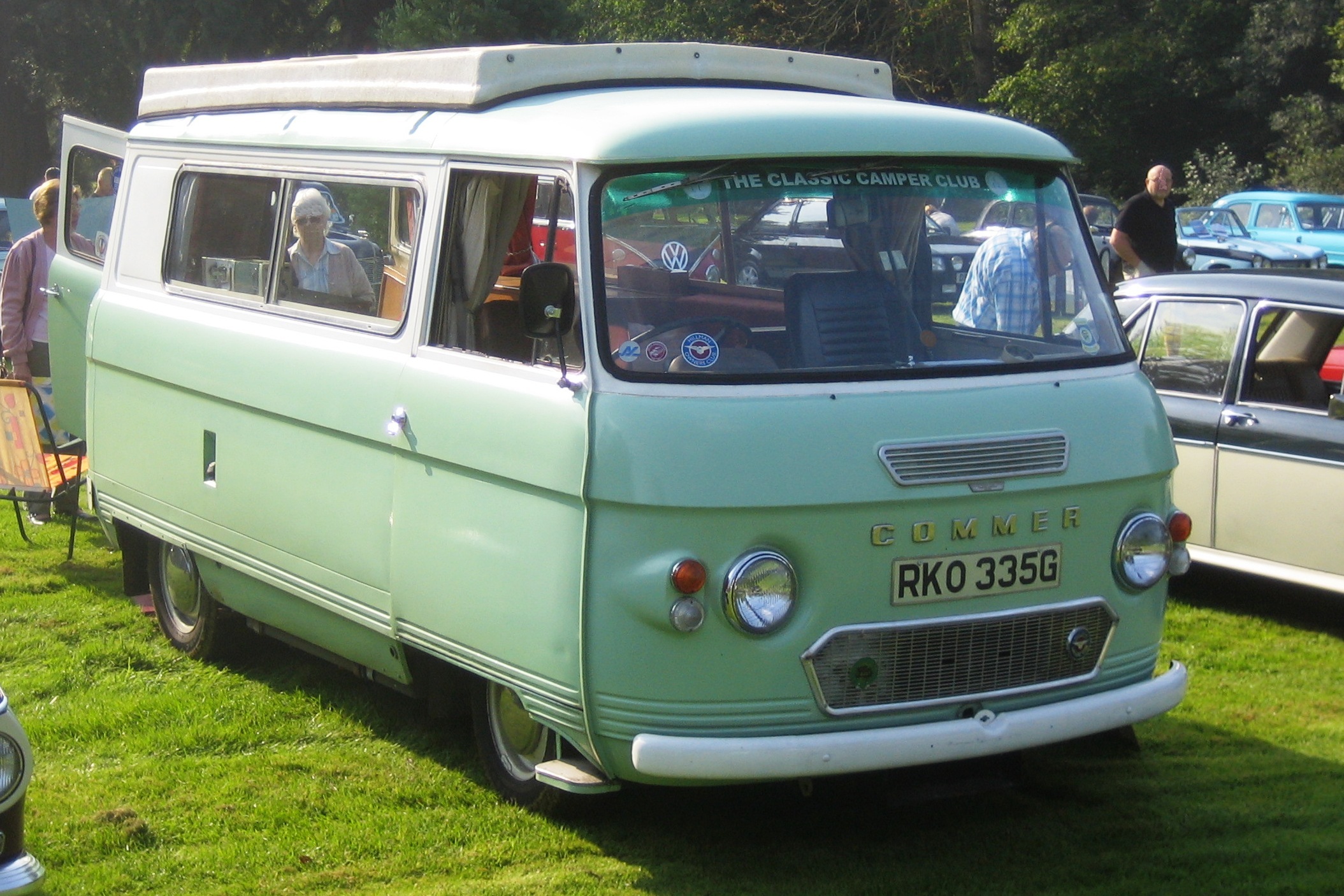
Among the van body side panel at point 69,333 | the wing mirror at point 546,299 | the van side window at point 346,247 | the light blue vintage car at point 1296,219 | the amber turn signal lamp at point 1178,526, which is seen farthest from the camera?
the light blue vintage car at point 1296,219

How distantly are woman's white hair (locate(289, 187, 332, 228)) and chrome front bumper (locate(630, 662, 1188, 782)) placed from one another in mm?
2642

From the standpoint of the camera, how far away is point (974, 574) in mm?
4531

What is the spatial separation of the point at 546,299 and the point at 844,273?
39.4 inches

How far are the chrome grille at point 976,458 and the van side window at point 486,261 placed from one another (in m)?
1.31

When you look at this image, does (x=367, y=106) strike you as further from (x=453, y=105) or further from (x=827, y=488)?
(x=827, y=488)

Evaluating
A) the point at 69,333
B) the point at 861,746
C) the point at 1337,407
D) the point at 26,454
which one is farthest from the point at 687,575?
the point at 69,333

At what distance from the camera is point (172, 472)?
6.59 m

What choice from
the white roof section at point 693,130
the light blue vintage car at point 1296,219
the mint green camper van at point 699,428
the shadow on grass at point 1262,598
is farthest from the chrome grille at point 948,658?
the light blue vintage car at point 1296,219

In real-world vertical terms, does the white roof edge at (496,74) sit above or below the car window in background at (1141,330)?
above

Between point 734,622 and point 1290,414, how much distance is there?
4231 millimetres

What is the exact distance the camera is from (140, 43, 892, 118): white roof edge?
5293 millimetres

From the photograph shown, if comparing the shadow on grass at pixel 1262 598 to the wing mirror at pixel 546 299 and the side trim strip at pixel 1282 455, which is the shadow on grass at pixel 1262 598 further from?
the wing mirror at pixel 546 299

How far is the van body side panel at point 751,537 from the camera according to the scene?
14.0 ft

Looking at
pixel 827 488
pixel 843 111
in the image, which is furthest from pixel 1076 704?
pixel 843 111
